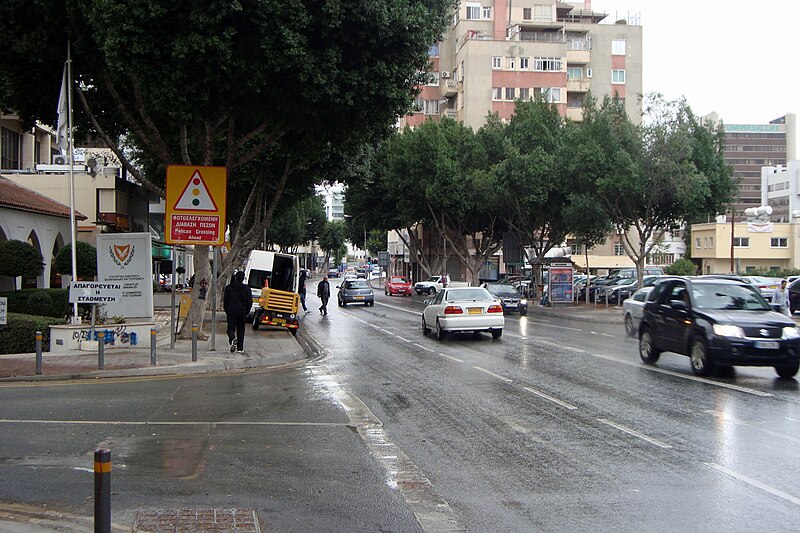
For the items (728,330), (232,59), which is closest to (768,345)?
(728,330)

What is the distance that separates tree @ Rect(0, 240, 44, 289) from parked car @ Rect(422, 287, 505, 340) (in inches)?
473

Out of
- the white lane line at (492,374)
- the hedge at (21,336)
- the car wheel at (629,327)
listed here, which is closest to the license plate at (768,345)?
the white lane line at (492,374)

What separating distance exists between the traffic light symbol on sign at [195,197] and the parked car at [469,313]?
7538 mm

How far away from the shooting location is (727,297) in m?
14.5

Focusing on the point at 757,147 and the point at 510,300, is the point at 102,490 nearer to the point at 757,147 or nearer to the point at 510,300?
the point at 510,300

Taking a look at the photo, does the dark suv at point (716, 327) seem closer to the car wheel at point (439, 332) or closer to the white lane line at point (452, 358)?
the white lane line at point (452, 358)

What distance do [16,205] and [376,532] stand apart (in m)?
A: 24.5

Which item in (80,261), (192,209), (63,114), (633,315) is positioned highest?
(63,114)

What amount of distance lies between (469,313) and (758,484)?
15.1 meters

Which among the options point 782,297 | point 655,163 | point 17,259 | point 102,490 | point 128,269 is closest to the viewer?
point 102,490

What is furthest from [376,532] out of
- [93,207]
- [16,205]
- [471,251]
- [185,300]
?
[471,251]

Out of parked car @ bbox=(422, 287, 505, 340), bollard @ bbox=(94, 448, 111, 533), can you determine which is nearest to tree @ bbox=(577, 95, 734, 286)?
parked car @ bbox=(422, 287, 505, 340)

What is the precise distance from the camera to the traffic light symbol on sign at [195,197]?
18141 mm

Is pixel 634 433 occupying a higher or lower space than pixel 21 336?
lower
